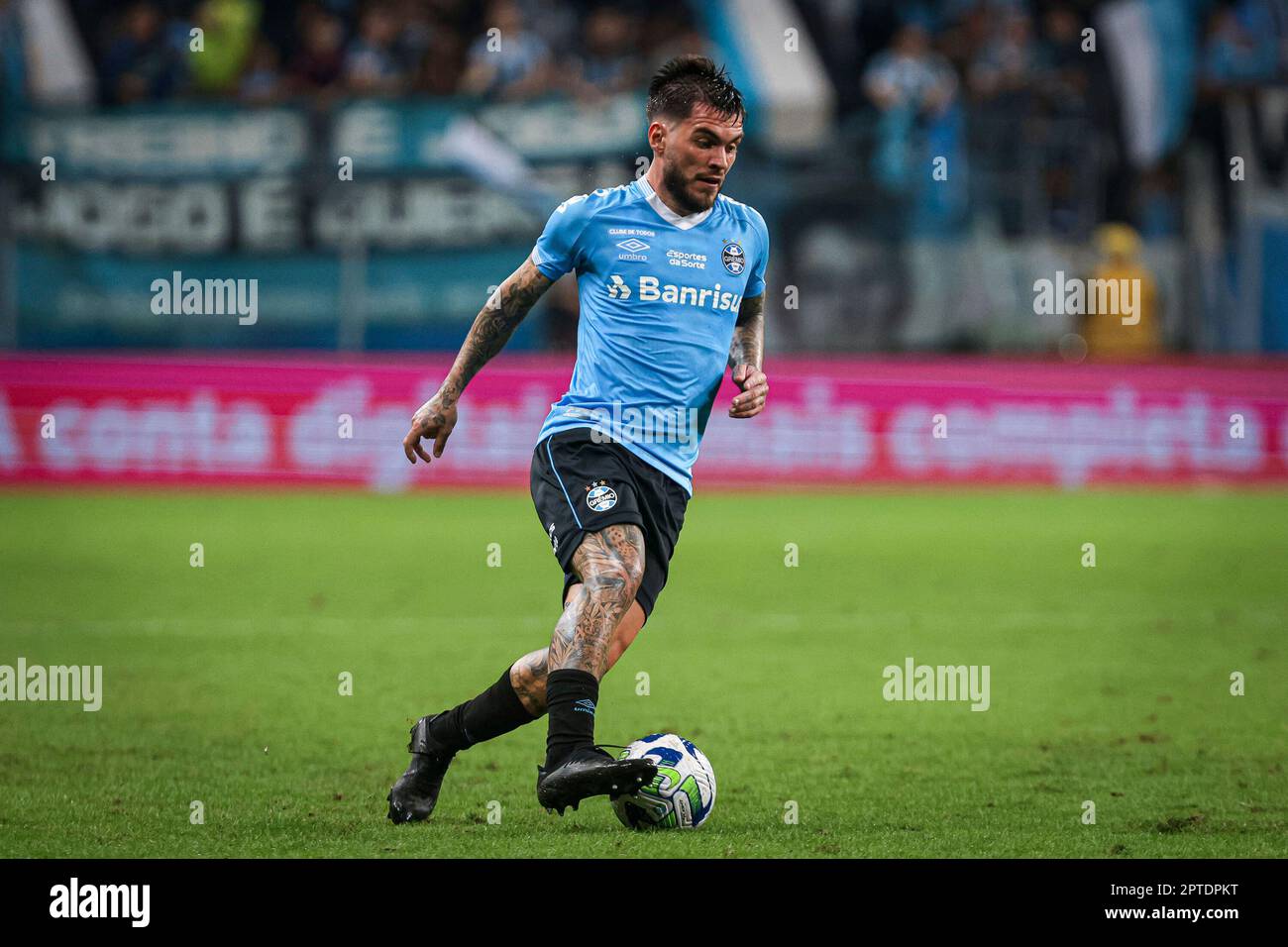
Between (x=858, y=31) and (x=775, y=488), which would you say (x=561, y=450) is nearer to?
(x=775, y=488)

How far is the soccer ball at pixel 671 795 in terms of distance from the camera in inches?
235

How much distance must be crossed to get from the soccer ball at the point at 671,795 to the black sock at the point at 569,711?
34 cm

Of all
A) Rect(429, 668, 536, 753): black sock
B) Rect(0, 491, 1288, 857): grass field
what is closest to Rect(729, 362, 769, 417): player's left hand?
Rect(429, 668, 536, 753): black sock

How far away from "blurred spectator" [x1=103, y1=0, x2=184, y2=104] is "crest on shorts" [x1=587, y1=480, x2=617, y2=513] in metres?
14.3

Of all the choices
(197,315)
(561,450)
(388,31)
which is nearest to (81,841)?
(561,450)

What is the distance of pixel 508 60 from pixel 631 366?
1474cm

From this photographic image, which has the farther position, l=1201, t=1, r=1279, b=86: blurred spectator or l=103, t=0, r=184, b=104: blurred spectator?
l=1201, t=1, r=1279, b=86: blurred spectator

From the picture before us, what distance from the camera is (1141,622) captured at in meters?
11.5

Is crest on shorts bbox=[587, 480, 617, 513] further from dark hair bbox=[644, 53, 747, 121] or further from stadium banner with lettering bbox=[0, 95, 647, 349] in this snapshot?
stadium banner with lettering bbox=[0, 95, 647, 349]

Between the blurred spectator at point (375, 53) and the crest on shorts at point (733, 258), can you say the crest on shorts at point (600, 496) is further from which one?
the blurred spectator at point (375, 53)

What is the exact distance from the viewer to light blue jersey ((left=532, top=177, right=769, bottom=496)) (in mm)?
→ 6156

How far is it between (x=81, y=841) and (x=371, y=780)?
139 cm

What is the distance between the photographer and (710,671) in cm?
964

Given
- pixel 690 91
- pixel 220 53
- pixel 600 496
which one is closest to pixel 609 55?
pixel 220 53
